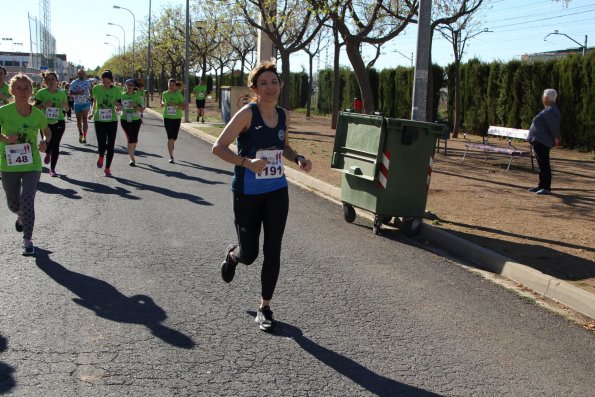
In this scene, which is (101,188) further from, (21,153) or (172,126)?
(21,153)

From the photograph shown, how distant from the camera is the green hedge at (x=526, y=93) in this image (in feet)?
68.9

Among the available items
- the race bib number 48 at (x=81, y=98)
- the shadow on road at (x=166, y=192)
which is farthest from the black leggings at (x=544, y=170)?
the race bib number 48 at (x=81, y=98)

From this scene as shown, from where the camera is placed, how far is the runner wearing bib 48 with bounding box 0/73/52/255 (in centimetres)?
673

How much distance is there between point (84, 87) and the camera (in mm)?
17797

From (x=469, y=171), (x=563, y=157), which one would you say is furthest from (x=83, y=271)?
(x=563, y=157)

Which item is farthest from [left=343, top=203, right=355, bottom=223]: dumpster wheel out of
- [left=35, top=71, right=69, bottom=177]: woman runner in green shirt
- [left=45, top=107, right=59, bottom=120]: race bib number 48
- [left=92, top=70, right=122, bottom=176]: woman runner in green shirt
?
[left=45, top=107, right=59, bottom=120]: race bib number 48

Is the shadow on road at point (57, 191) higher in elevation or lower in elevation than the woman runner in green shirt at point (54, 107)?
lower

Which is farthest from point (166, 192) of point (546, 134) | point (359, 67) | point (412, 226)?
point (359, 67)

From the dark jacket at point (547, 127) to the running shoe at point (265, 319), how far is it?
28.7 feet

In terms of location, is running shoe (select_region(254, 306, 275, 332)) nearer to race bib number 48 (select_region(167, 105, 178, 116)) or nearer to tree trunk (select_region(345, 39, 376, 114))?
race bib number 48 (select_region(167, 105, 178, 116))

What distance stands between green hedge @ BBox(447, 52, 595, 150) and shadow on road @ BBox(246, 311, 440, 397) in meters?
18.4

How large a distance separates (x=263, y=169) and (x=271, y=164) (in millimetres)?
123

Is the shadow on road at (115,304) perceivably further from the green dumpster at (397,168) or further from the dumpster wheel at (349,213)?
the dumpster wheel at (349,213)

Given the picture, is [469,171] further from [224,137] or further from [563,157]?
[224,137]
